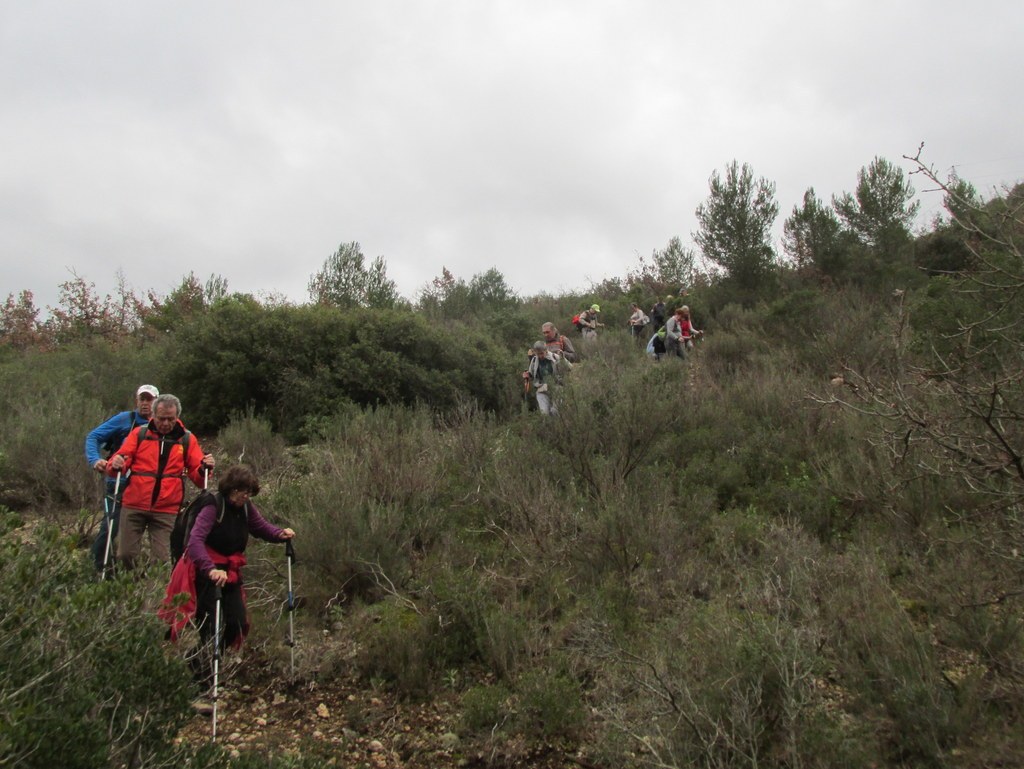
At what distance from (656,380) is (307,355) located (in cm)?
527

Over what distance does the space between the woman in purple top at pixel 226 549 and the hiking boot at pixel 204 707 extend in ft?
0.53

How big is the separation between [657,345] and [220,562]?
11.3m

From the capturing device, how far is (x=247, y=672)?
5.46m

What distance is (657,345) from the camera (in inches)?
594

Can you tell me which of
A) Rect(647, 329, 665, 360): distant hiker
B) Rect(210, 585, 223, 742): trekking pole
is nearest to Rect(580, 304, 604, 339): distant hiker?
Rect(647, 329, 665, 360): distant hiker

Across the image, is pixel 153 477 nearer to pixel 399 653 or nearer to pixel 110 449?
pixel 110 449

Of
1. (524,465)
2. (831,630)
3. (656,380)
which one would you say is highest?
(656,380)

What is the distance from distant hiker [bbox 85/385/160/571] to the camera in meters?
5.92

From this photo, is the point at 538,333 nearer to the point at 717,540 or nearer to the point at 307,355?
the point at 307,355

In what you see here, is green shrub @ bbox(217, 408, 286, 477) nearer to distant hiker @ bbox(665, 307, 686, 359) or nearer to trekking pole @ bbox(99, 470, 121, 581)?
trekking pole @ bbox(99, 470, 121, 581)

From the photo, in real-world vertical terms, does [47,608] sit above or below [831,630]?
above

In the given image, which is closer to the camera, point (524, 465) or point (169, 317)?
point (524, 465)

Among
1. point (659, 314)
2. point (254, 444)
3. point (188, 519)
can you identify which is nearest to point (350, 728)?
A: point (188, 519)

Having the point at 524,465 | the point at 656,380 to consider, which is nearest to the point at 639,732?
the point at 524,465
